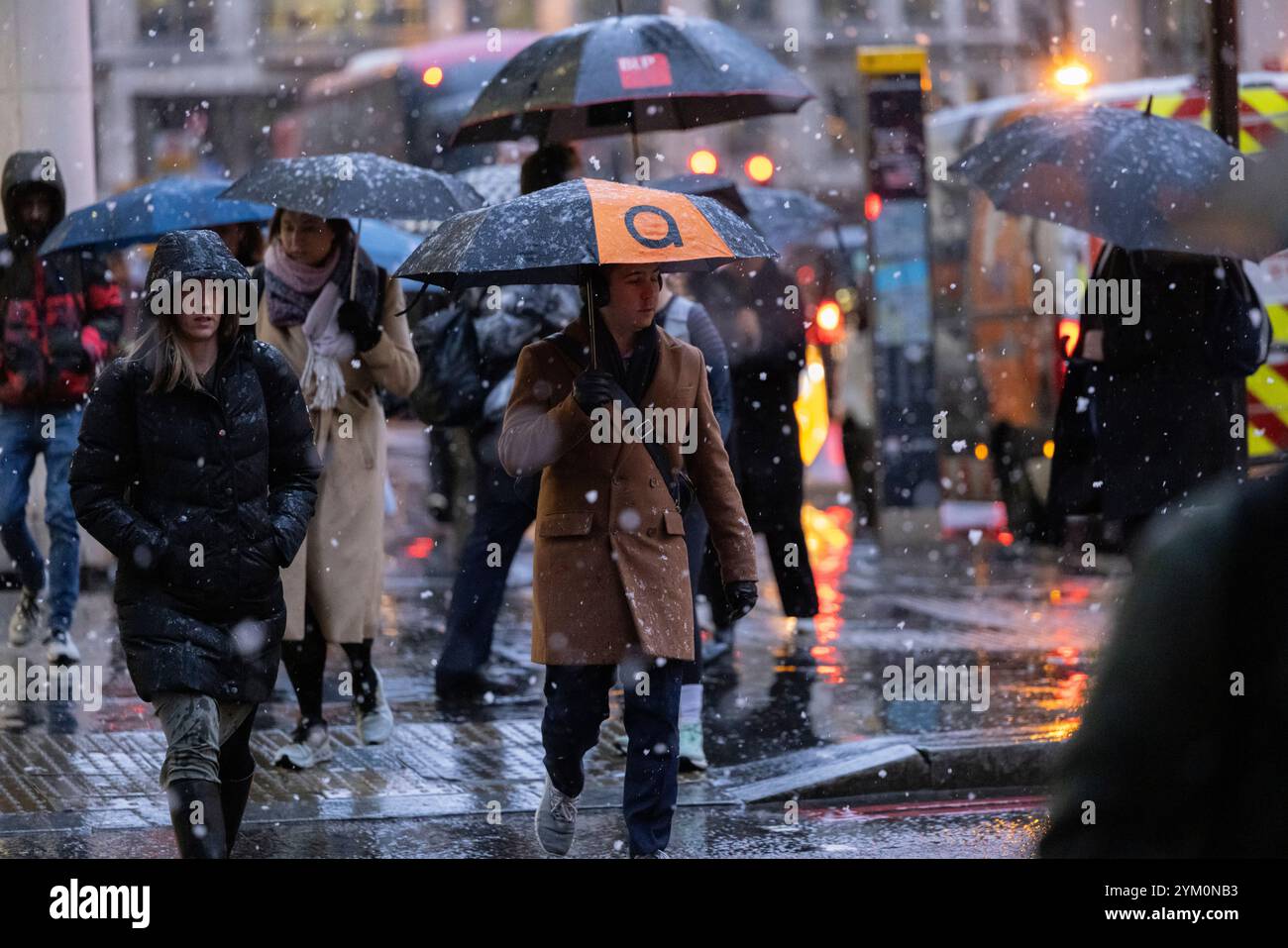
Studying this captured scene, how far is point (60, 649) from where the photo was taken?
878cm

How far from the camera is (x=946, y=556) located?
13523mm

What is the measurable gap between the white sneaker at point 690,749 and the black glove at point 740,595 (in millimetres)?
1458

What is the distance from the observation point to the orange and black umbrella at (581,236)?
543cm

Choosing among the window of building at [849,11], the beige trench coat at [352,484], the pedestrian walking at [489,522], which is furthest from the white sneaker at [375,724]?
the window of building at [849,11]

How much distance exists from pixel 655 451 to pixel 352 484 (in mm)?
2014

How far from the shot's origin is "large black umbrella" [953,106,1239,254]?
7.46 m

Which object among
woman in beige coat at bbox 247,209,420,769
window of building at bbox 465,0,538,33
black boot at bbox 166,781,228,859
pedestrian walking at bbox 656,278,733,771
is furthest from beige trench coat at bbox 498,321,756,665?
window of building at bbox 465,0,538,33

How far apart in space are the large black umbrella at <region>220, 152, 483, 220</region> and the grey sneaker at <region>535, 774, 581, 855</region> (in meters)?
2.17

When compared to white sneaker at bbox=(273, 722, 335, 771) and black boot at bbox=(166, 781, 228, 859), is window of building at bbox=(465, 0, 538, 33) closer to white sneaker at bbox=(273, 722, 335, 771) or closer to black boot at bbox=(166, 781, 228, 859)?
white sneaker at bbox=(273, 722, 335, 771)

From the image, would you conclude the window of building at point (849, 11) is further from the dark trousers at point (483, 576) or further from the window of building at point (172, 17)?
the dark trousers at point (483, 576)

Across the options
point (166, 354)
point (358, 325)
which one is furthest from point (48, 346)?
point (166, 354)
